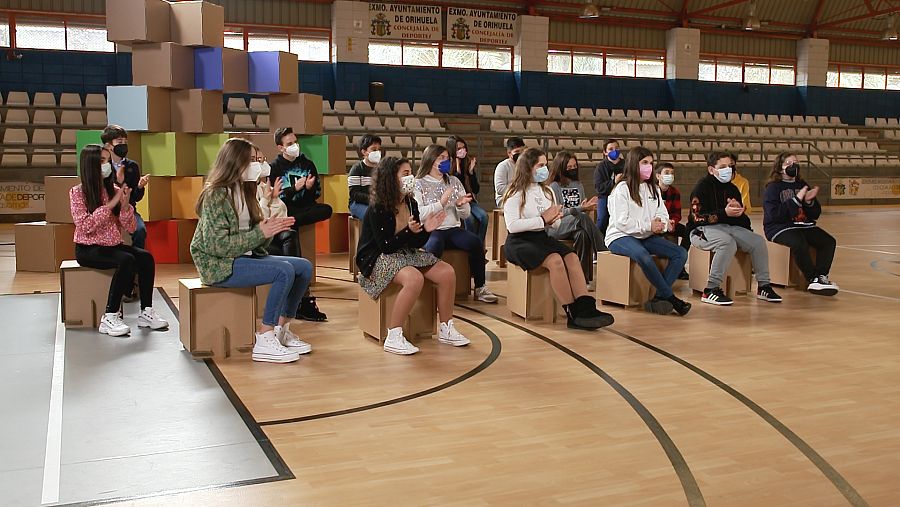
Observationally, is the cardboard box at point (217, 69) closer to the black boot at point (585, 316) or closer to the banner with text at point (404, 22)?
the black boot at point (585, 316)

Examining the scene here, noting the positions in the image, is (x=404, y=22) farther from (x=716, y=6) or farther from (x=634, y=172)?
(x=634, y=172)

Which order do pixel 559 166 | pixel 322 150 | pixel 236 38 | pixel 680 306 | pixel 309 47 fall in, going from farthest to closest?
1. pixel 309 47
2. pixel 236 38
3. pixel 322 150
4. pixel 559 166
5. pixel 680 306

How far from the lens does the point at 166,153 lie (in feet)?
29.2

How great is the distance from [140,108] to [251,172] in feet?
13.8

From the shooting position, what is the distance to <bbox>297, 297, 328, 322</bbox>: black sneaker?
632cm

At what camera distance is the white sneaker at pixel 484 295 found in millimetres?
7059

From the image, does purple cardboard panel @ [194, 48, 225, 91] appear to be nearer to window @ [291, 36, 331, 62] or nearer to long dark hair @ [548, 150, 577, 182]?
long dark hair @ [548, 150, 577, 182]

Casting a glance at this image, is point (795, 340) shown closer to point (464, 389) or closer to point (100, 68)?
point (464, 389)

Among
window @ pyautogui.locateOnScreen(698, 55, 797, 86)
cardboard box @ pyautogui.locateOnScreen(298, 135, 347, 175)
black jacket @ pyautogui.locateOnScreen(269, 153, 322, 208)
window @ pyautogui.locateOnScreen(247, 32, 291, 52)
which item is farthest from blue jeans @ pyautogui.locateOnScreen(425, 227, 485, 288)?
window @ pyautogui.locateOnScreen(698, 55, 797, 86)

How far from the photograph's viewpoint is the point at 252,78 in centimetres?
941

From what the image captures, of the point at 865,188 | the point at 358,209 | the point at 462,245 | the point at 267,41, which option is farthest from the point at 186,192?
the point at 865,188

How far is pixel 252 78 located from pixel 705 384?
6338mm

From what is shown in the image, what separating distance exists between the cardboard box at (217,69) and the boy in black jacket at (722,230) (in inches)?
187

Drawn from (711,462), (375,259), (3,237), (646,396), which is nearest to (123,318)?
(375,259)
